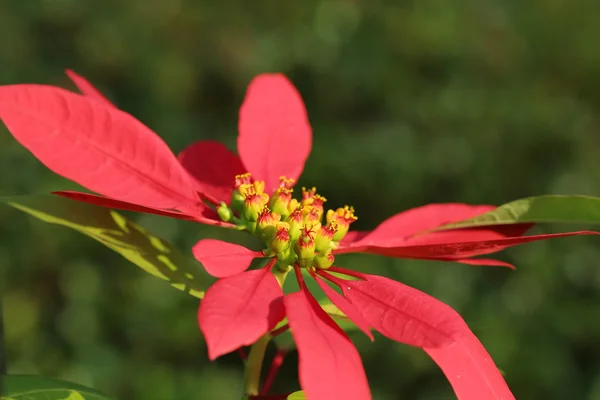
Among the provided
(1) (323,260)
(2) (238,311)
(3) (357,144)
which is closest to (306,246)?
(1) (323,260)

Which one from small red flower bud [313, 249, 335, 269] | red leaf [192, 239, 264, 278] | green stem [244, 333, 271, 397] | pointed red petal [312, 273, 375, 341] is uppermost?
small red flower bud [313, 249, 335, 269]

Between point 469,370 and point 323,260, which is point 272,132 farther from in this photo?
point 469,370

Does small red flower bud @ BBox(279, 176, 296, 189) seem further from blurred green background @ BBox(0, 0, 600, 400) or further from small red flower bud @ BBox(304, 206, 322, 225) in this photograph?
blurred green background @ BBox(0, 0, 600, 400)

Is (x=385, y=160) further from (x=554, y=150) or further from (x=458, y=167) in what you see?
(x=554, y=150)

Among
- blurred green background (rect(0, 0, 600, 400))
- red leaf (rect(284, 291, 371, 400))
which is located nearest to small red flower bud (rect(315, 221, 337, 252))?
red leaf (rect(284, 291, 371, 400))

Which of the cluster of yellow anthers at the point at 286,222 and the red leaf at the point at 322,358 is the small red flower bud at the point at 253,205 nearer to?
the cluster of yellow anthers at the point at 286,222
